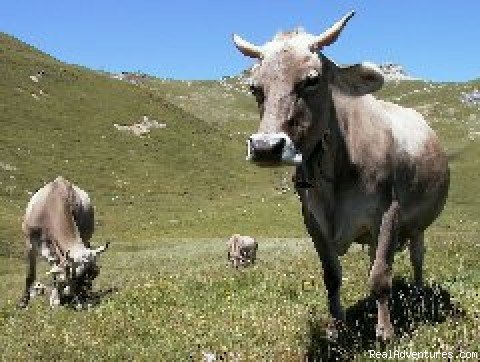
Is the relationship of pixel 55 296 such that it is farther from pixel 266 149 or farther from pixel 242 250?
pixel 242 250

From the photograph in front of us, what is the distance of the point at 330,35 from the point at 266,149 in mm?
1715

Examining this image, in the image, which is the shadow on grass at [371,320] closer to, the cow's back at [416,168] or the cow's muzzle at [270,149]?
the cow's back at [416,168]

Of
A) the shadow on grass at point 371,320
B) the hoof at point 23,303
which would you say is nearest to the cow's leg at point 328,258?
A: the shadow on grass at point 371,320

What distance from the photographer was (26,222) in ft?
76.1

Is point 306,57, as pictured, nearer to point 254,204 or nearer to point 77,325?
point 77,325

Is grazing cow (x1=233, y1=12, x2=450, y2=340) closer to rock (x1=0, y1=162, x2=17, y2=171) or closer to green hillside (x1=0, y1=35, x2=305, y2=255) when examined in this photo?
green hillside (x1=0, y1=35, x2=305, y2=255)

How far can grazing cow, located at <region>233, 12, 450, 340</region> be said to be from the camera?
324 inches

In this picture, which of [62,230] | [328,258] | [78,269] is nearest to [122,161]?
[62,230]

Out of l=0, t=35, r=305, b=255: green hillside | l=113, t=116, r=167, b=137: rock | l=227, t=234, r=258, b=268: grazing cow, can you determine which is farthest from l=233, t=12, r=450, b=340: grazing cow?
l=113, t=116, r=167, b=137: rock

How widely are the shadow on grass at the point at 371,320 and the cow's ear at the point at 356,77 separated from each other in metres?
3.16

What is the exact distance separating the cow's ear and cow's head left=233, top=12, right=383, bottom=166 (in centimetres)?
6

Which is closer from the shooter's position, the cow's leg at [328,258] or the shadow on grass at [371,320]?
the shadow on grass at [371,320]

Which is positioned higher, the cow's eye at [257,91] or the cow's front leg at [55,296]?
the cow's eye at [257,91]

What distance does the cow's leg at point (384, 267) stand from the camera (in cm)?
945
